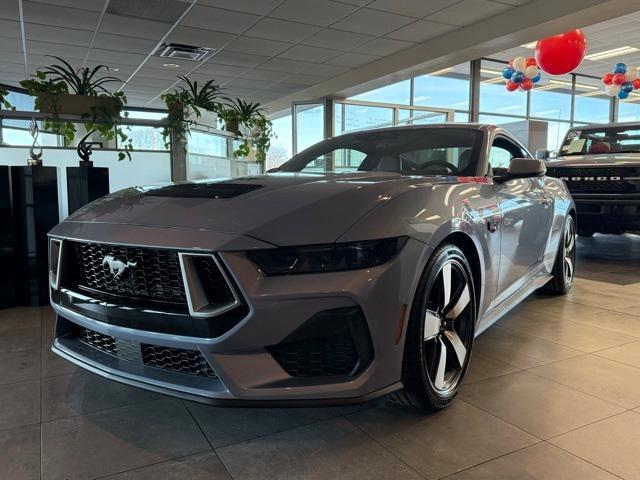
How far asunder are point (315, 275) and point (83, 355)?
0.94 metres

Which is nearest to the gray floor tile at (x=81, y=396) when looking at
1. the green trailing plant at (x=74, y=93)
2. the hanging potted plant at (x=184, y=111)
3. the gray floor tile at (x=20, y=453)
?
the gray floor tile at (x=20, y=453)

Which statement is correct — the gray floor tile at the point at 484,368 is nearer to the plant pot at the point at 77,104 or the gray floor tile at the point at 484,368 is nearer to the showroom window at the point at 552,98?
the plant pot at the point at 77,104

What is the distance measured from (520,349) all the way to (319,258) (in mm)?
1669


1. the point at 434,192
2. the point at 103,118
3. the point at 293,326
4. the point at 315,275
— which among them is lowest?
the point at 293,326

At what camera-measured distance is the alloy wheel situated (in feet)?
6.07

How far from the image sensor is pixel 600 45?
10406 millimetres

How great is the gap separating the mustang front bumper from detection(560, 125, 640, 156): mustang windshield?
5.77 metres

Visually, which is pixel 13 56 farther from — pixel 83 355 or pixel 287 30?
pixel 83 355

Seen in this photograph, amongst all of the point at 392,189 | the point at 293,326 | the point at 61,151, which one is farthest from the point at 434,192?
the point at 61,151

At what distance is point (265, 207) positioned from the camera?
164cm

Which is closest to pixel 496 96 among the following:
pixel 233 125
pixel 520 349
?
pixel 233 125

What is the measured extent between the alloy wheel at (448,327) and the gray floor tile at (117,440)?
87 cm

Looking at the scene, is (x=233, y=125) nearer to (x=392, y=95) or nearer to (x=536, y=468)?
(x=536, y=468)

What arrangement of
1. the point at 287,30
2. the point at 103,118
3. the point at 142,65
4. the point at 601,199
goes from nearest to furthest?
the point at 103,118, the point at 601,199, the point at 287,30, the point at 142,65
